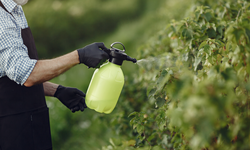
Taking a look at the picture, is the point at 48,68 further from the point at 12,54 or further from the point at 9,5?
the point at 9,5

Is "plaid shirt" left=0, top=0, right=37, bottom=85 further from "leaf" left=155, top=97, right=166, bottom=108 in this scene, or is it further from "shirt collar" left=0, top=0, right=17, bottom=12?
"leaf" left=155, top=97, right=166, bottom=108

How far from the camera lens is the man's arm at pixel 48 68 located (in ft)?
4.40

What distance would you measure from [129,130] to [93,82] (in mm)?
1037

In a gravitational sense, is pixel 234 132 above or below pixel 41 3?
above

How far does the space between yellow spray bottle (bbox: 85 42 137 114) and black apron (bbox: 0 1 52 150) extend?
1.36 feet

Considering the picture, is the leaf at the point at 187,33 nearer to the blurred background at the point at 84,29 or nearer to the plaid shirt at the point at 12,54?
the plaid shirt at the point at 12,54

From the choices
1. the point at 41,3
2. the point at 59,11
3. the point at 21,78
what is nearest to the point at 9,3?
the point at 21,78

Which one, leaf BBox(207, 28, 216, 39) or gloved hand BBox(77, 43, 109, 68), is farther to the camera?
leaf BBox(207, 28, 216, 39)

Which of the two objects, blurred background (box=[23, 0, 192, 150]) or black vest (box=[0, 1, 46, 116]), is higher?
black vest (box=[0, 1, 46, 116])

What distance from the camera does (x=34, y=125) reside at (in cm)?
159

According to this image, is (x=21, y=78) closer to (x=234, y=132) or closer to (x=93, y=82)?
(x=93, y=82)

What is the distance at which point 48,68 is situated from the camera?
138 cm

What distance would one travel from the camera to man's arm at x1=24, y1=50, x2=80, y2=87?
1342 mm

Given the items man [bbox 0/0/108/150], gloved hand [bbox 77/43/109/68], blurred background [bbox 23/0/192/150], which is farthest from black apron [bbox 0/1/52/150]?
blurred background [bbox 23/0/192/150]
